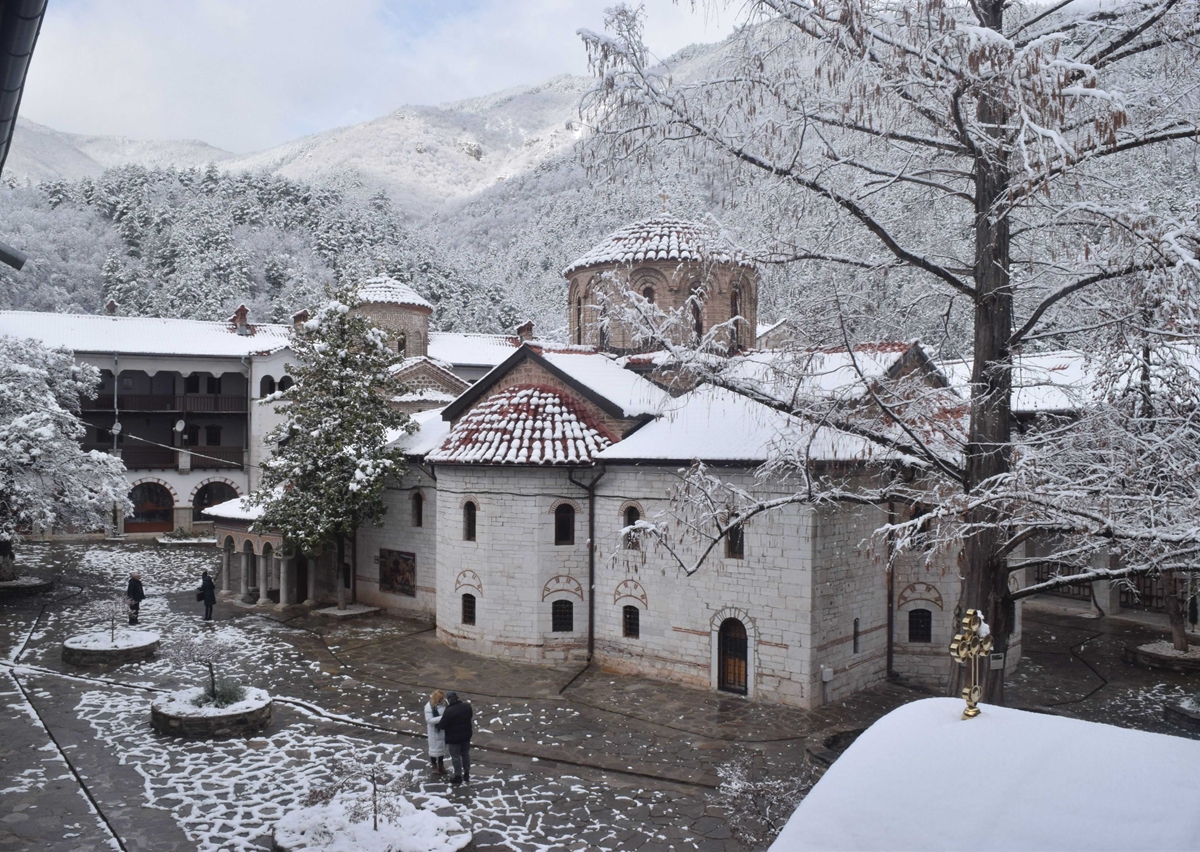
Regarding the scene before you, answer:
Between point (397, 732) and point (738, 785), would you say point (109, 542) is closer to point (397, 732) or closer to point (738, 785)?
point (397, 732)

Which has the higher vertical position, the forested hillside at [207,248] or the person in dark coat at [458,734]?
the forested hillside at [207,248]

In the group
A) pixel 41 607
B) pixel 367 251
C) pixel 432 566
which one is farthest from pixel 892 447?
pixel 367 251

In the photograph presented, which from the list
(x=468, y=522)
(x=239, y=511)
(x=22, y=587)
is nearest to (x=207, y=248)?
(x=22, y=587)

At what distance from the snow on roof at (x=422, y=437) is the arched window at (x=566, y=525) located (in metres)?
4.87

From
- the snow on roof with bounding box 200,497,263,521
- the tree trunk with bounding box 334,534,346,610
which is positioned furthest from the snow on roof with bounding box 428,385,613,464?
A: the snow on roof with bounding box 200,497,263,521

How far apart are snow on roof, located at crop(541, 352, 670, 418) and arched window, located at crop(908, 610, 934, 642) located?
20.7 feet

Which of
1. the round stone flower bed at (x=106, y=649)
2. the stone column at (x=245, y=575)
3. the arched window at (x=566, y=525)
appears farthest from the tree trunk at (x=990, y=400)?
the stone column at (x=245, y=575)

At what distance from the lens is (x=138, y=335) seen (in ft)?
124

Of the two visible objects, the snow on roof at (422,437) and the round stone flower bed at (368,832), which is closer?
the round stone flower bed at (368,832)

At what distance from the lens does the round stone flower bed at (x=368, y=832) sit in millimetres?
8406

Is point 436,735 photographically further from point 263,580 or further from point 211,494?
point 211,494

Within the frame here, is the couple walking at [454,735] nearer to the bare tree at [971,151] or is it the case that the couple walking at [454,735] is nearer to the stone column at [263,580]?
the bare tree at [971,151]

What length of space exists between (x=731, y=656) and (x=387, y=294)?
2180cm

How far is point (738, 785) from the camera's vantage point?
888 cm
